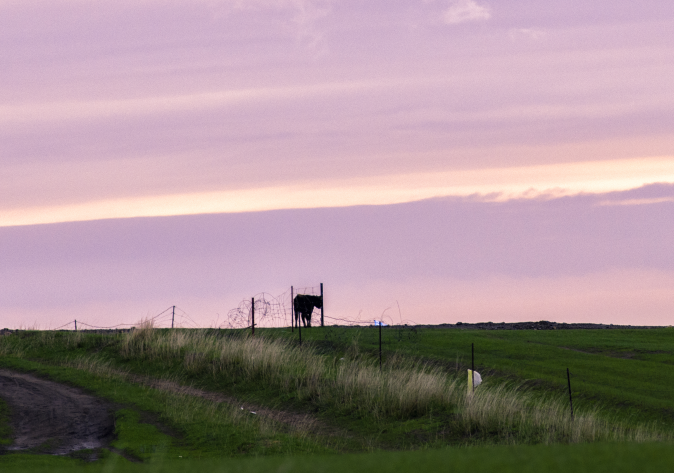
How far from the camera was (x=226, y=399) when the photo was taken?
2436cm

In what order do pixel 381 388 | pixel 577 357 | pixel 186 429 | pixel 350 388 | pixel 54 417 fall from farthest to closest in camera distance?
1. pixel 577 357
2. pixel 350 388
3. pixel 381 388
4. pixel 54 417
5. pixel 186 429

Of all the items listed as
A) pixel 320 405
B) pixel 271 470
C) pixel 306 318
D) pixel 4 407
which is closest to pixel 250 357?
pixel 320 405

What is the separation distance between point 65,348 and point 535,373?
75.4 feet

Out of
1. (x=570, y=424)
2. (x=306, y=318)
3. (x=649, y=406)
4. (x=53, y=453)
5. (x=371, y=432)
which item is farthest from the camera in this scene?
(x=306, y=318)

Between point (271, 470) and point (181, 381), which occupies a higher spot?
point (271, 470)

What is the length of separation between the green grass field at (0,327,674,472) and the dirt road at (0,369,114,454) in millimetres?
519

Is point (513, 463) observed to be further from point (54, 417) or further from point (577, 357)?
point (577, 357)

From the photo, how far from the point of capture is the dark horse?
4103 centimetres

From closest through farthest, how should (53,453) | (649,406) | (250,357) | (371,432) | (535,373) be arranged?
(53,453) → (371,432) → (649,406) → (535,373) → (250,357)

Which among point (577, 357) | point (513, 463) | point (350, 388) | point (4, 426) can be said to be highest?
point (513, 463)

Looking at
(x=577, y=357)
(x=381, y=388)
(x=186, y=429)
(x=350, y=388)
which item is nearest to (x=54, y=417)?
(x=186, y=429)

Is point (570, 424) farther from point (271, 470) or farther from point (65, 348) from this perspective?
point (65, 348)

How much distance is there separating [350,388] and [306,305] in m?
19.2

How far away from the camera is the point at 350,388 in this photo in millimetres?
22500
